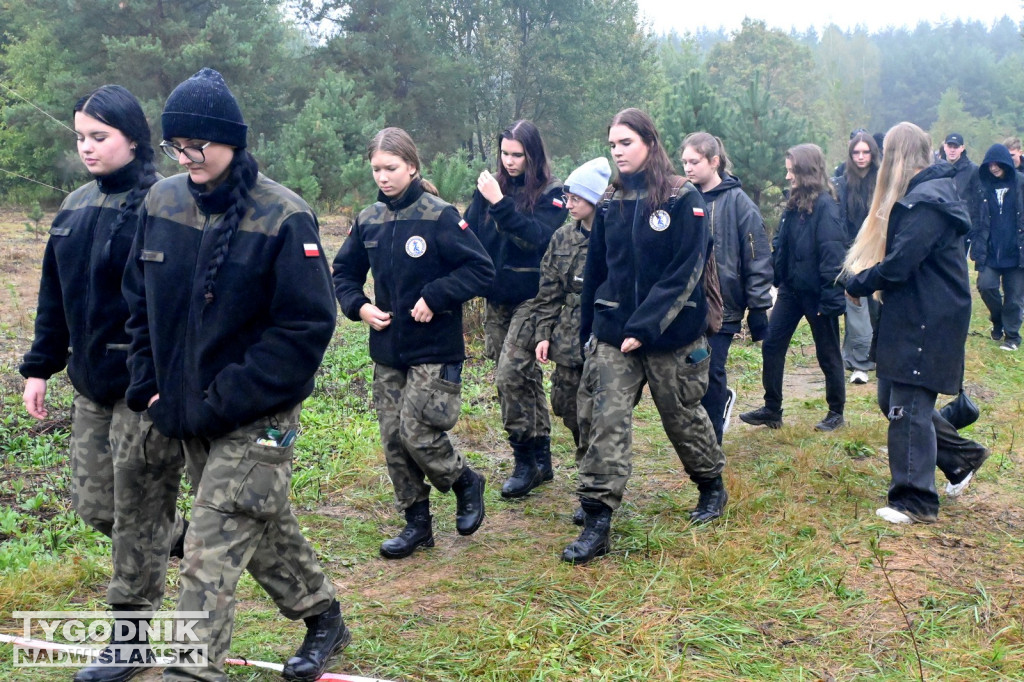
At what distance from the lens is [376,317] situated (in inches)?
182

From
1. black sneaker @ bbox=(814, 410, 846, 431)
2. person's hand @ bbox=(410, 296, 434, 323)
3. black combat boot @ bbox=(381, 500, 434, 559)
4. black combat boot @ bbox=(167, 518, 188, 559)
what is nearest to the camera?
black combat boot @ bbox=(167, 518, 188, 559)

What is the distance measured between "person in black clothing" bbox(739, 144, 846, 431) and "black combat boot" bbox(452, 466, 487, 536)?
9.97ft

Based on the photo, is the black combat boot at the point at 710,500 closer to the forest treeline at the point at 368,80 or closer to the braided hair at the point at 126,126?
the braided hair at the point at 126,126

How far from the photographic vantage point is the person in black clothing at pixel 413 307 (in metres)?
4.60

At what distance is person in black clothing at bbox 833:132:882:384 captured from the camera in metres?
8.10

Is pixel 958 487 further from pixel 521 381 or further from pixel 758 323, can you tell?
pixel 521 381

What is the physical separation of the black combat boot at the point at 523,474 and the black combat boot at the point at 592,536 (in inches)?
43.5

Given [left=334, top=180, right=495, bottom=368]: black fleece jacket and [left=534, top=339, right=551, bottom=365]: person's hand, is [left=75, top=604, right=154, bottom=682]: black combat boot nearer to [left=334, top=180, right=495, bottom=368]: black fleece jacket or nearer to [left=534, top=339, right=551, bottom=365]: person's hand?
[left=334, top=180, right=495, bottom=368]: black fleece jacket

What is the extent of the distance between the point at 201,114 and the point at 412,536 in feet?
8.42

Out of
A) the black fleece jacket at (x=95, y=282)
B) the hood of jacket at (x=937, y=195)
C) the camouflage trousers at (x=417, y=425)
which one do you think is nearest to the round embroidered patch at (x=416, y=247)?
the camouflage trousers at (x=417, y=425)

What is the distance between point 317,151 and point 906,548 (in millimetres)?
13415

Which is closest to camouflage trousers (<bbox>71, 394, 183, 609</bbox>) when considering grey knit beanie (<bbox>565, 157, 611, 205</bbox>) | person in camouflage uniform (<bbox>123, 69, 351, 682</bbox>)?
person in camouflage uniform (<bbox>123, 69, 351, 682</bbox>)

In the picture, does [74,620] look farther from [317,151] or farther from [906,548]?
[317,151]

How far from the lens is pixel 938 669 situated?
3.54 m
